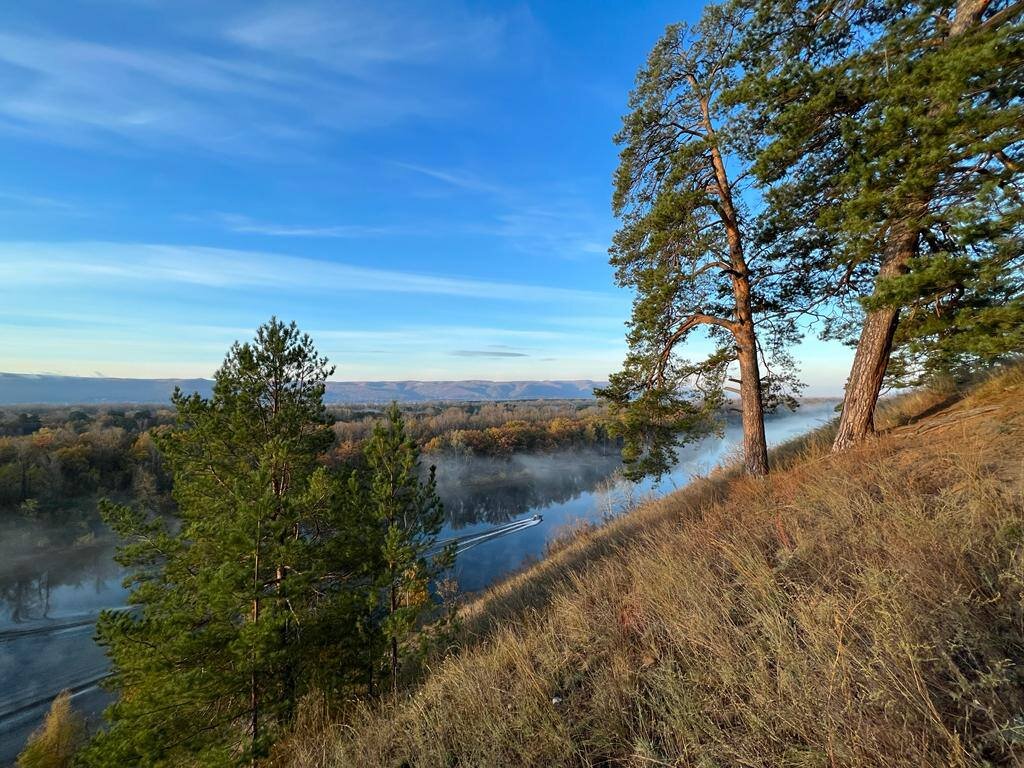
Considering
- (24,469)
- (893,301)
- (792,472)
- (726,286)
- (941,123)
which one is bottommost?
(24,469)

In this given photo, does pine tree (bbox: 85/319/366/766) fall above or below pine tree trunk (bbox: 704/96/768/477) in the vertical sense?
below

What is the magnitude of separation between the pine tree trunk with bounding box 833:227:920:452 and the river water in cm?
196

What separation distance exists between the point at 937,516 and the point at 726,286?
17.4 ft

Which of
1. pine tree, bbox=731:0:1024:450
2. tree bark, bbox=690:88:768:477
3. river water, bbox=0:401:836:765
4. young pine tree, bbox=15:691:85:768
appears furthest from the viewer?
river water, bbox=0:401:836:765

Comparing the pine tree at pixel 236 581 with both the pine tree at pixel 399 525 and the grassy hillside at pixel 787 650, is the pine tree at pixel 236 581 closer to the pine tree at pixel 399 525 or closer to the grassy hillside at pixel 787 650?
the pine tree at pixel 399 525

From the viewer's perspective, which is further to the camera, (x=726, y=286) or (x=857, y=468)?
(x=726, y=286)

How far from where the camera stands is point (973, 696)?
1.73 m

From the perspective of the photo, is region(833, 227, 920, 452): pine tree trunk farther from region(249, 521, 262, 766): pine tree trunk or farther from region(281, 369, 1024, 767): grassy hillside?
region(249, 521, 262, 766): pine tree trunk

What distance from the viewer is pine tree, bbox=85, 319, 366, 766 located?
533 centimetres

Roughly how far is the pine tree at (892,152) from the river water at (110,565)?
347cm

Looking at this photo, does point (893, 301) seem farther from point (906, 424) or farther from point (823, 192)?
point (906, 424)

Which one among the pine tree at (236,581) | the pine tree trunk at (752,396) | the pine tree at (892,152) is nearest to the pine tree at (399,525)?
the pine tree at (236,581)

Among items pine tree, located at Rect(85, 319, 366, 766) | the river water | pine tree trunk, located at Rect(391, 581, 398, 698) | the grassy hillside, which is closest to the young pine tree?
the river water

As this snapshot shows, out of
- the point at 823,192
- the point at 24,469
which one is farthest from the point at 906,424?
the point at 24,469
